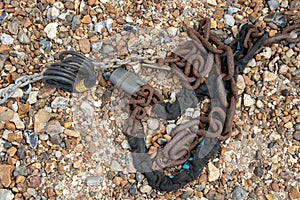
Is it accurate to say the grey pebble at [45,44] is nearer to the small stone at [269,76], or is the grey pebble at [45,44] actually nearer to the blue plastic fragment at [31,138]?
the blue plastic fragment at [31,138]

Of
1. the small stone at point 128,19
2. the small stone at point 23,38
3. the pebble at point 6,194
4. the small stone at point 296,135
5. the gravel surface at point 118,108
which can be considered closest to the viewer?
the pebble at point 6,194

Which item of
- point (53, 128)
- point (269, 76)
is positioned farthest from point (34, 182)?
point (269, 76)

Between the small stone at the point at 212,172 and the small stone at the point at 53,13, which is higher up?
the small stone at the point at 53,13

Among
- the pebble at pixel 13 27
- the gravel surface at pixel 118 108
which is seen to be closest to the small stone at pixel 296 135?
the gravel surface at pixel 118 108

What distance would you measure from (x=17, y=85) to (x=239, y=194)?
1.51 m

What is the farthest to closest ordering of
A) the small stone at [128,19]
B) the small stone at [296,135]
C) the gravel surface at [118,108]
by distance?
the small stone at [128,19]
the small stone at [296,135]
the gravel surface at [118,108]

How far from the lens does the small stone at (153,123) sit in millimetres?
3154

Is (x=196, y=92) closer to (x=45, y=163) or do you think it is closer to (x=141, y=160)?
(x=141, y=160)

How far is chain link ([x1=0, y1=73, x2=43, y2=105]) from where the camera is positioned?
120 inches

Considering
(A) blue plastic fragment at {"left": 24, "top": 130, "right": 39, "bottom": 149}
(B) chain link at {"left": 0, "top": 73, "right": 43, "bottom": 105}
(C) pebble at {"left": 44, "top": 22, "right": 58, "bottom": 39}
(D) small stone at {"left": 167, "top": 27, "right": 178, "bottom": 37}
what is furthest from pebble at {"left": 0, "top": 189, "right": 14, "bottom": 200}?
(D) small stone at {"left": 167, "top": 27, "right": 178, "bottom": 37}

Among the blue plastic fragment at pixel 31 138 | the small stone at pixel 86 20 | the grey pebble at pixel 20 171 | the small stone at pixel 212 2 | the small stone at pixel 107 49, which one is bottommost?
the grey pebble at pixel 20 171

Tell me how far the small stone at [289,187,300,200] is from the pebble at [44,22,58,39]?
1.80 metres

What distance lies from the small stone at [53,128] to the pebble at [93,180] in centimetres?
34

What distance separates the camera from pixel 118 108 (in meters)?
3.17
